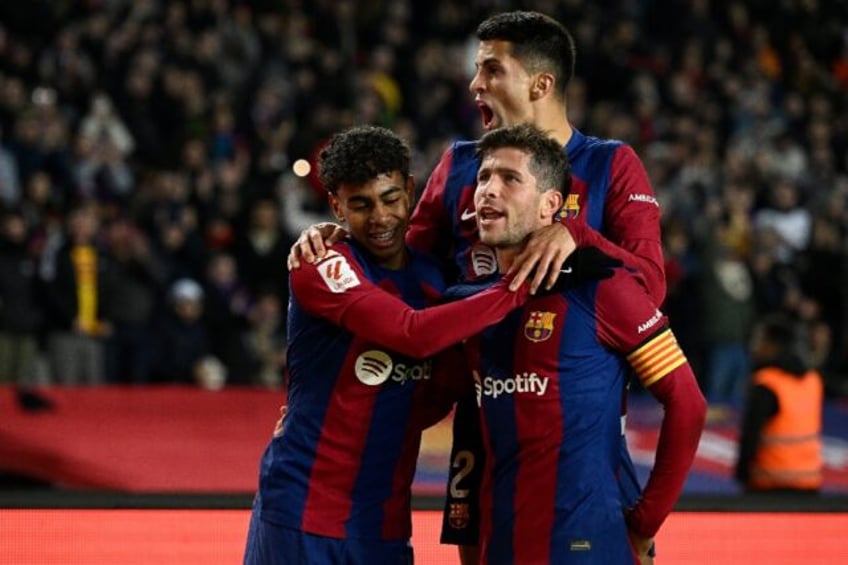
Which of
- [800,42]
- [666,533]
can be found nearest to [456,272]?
[666,533]

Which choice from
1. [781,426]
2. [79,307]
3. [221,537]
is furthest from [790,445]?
[79,307]

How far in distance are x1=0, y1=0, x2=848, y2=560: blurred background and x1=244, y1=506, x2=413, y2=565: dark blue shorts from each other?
4.04m

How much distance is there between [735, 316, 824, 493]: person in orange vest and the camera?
771 cm

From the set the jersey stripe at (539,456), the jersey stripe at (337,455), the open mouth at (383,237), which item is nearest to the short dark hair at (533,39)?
the open mouth at (383,237)

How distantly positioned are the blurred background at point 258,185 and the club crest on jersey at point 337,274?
13.7 ft

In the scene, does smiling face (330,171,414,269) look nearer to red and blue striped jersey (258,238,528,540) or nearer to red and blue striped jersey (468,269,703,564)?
red and blue striped jersey (258,238,528,540)

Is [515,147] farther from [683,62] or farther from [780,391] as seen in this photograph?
[683,62]

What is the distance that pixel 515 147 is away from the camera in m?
3.92

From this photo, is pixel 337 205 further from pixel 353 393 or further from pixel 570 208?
pixel 570 208

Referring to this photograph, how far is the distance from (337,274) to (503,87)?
79cm

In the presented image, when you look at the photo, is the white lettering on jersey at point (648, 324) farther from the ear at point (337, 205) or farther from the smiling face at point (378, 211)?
the ear at point (337, 205)

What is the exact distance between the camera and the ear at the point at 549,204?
3914mm

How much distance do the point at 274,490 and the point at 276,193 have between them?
847 centimetres

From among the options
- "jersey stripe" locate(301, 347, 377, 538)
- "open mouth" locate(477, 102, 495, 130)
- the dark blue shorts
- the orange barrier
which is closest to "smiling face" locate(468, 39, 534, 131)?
"open mouth" locate(477, 102, 495, 130)
